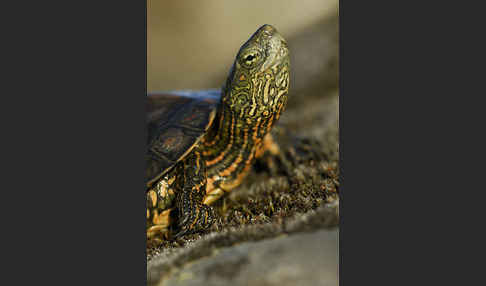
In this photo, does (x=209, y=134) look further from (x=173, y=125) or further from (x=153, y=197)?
(x=153, y=197)

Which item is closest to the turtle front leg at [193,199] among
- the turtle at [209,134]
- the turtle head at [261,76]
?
the turtle at [209,134]

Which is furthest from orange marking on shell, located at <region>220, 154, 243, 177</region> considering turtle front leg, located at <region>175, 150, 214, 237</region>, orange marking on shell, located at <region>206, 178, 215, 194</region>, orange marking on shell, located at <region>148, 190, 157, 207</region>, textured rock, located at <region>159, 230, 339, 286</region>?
textured rock, located at <region>159, 230, 339, 286</region>

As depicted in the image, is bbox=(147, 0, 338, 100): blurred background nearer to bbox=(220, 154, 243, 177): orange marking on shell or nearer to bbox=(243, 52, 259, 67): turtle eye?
bbox=(243, 52, 259, 67): turtle eye

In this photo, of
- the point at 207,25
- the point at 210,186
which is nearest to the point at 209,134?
the point at 210,186

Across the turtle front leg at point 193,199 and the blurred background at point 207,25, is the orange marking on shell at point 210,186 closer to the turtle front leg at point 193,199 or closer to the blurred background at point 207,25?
the turtle front leg at point 193,199

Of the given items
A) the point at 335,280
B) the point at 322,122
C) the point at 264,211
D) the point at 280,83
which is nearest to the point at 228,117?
the point at 280,83

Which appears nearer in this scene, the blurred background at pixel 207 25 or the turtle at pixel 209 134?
the turtle at pixel 209 134

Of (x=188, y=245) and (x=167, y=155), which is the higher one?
(x=167, y=155)

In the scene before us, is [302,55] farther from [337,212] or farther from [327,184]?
[337,212]

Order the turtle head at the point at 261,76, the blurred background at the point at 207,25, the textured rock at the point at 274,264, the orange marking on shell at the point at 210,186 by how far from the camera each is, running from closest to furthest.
A: 1. the textured rock at the point at 274,264
2. the turtle head at the point at 261,76
3. the blurred background at the point at 207,25
4. the orange marking on shell at the point at 210,186
